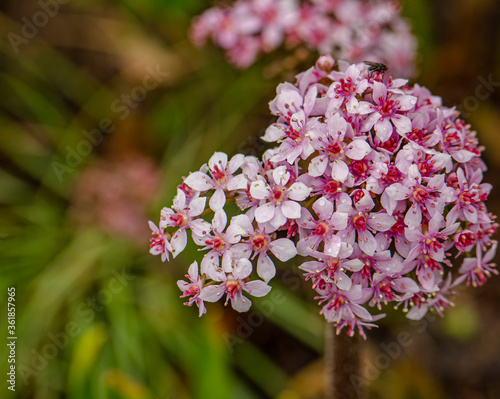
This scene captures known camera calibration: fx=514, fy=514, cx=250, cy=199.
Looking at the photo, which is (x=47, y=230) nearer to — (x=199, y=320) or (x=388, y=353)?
(x=199, y=320)

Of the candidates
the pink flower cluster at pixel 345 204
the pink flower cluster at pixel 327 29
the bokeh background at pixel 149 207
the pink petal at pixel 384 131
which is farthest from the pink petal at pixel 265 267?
the pink flower cluster at pixel 327 29

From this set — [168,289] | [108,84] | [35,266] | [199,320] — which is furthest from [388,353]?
[108,84]

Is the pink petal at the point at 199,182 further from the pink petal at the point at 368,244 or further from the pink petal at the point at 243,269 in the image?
the pink petal at the point at 368,244

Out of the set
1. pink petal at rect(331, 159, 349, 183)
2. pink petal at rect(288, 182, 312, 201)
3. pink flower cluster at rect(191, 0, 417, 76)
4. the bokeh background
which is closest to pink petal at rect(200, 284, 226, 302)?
pink petal at rect(288, 182, 312, 201)

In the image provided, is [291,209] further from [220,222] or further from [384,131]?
[384,131]

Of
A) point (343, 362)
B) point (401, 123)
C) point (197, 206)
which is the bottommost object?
point (343, 362)

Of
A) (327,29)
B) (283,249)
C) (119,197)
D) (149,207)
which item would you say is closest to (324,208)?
(283,249)
